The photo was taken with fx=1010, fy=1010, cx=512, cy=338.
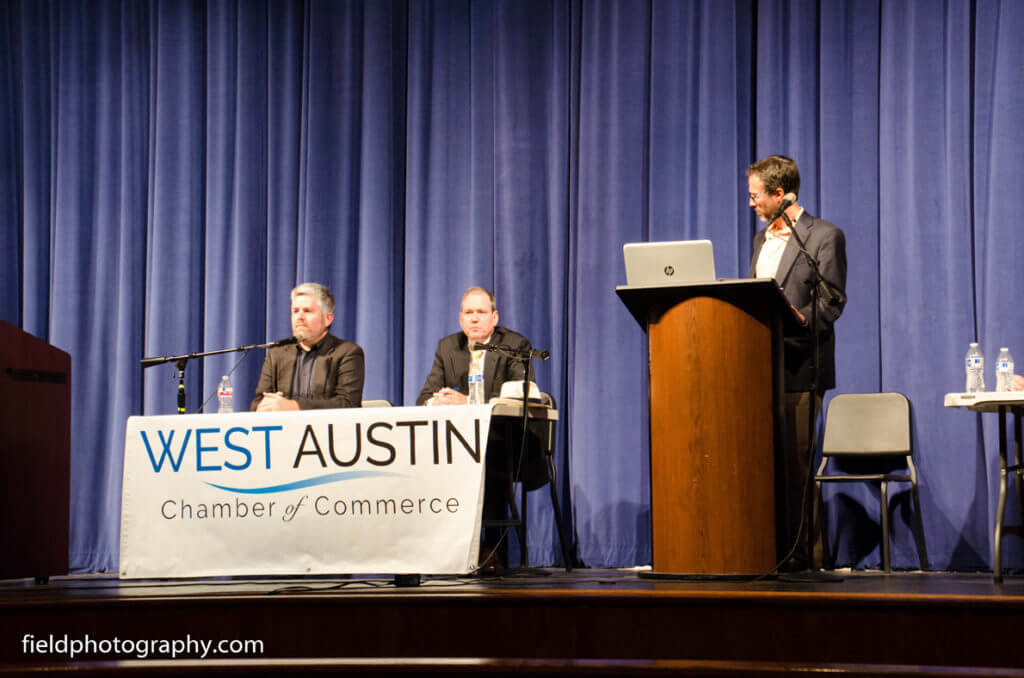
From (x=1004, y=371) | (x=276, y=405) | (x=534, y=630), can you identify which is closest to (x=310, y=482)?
(x=276, y=405)

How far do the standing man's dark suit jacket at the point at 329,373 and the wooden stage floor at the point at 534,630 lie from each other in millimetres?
1401

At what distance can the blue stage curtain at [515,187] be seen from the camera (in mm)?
4625

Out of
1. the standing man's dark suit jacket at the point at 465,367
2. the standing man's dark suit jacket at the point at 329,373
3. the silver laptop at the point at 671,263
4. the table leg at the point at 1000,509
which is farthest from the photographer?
the standing man's dark suit jacket at the point at 465,367

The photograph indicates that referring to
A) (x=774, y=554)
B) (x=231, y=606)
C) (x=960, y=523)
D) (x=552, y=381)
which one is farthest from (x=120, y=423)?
(x=960, y=523)

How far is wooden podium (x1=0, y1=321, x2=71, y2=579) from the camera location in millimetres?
3611

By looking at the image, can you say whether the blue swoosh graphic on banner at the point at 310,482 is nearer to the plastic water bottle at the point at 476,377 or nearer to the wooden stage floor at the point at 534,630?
the wooden stage floor at the point at 534,630

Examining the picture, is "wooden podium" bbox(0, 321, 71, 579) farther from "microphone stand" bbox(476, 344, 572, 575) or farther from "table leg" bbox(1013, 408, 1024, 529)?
"table leg" bbox(1013, 408, 1024, 529)

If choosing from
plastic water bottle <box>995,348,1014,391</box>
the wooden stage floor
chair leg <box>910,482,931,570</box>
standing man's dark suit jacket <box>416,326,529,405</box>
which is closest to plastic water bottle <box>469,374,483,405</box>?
standing man's dark suit jacket <box>416,326,529,405</box>

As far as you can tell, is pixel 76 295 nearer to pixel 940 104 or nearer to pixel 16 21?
pixel 16 21

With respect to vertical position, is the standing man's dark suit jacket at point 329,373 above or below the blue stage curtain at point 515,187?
below

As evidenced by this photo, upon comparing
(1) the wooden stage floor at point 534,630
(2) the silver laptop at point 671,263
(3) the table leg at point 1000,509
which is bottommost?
(1) the wooden stage floor at point 534,630

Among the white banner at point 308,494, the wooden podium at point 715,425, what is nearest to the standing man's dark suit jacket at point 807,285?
the wooden podium at point 715,425

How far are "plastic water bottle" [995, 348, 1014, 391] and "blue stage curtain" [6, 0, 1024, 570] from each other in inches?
10.7

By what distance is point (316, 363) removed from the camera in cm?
435
